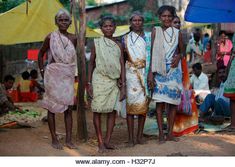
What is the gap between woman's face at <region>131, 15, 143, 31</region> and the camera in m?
5.29

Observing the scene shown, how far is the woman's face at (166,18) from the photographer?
17.5ft

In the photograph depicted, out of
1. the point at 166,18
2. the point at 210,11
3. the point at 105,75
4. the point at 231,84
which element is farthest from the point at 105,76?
the point at 210,11

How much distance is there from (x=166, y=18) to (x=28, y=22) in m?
4.42

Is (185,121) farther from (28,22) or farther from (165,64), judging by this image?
(28,22)

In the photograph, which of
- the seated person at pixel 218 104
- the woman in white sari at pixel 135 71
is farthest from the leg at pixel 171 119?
the seated person at pixel 218 104

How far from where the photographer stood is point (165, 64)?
5.38 meters

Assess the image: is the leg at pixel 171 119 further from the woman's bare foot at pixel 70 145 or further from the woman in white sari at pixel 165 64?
the woman's bare foot at pixel 70 145

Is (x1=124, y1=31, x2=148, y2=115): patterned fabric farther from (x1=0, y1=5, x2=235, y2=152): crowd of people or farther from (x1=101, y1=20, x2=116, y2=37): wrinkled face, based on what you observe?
(x1=101, y1=20, x2=116, y2=37): wrinkled face

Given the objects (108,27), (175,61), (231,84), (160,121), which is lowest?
(160,121)

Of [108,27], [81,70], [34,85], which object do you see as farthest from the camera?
[34,85]

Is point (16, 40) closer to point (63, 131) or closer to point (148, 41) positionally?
point (63, 131)

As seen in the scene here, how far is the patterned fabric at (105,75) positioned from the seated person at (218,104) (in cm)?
246

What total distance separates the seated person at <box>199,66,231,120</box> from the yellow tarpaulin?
370cm

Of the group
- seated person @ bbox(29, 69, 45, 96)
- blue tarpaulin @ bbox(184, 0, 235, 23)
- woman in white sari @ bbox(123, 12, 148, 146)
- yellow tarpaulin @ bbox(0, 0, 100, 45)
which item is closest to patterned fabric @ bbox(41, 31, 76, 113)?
woman in white sari @ bbox(123, 12, 148, 146)
